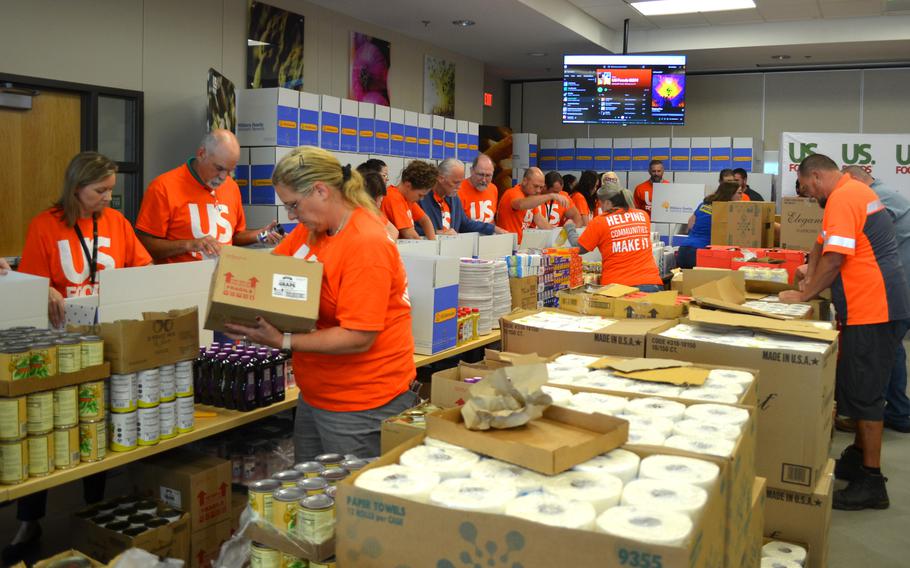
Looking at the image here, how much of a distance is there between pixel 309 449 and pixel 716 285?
2.16m

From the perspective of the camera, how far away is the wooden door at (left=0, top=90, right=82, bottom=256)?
5.18 metres

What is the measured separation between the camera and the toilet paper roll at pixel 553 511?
4.06 feet

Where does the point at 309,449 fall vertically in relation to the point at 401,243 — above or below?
below

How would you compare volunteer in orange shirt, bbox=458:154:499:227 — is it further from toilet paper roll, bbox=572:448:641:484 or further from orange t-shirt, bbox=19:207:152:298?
toilet paper roll, bbox=572:448:641:484

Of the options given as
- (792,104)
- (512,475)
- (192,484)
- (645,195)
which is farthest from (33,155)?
(792,104)

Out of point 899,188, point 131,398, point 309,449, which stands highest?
point 899,188

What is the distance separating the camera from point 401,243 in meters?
4.22

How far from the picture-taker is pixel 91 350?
2250mm

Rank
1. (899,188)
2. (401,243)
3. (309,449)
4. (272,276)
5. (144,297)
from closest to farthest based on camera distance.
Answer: (272,276)
(309,449)
(144,297)
(401,243)
(899,188)

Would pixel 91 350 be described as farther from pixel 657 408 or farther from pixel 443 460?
pixel 657 408

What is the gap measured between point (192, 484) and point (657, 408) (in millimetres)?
1714

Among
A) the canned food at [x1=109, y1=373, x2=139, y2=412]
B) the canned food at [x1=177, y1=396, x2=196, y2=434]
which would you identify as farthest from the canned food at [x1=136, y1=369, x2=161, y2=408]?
the canned food at [x1=177, y1=396, x2=196, y2=434]

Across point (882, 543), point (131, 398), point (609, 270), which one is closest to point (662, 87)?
point (609, 270)

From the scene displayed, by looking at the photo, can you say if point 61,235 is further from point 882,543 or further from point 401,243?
point 882,543
